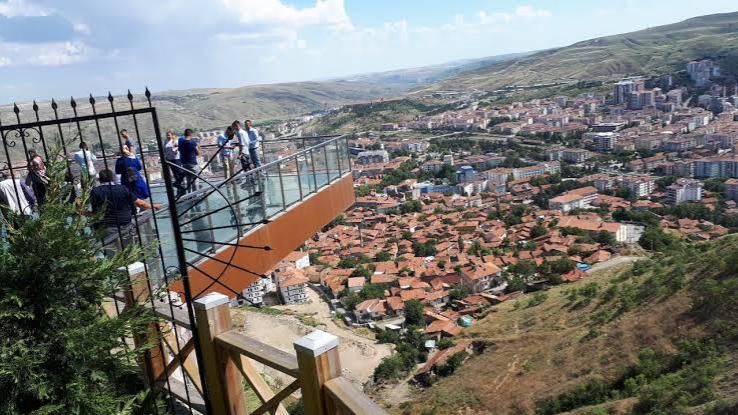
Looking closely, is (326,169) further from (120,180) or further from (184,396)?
(184,396)

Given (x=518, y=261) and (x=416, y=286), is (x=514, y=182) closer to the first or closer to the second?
(x=518, y=261)

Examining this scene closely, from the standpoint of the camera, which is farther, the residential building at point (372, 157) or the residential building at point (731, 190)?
the residential building at point (372, 157)

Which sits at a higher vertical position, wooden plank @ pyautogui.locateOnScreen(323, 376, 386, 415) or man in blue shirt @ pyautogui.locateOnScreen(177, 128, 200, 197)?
man in blue shirt @ pyautogui.locateOnScreen(177, 128, 200, 197)

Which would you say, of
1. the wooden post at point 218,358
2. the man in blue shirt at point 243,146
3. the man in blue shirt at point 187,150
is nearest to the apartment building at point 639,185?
the man in blue shirt at point 243,146

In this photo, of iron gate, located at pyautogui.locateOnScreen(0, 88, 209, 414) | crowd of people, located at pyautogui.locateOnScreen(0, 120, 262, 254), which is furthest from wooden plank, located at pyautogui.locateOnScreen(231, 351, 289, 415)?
crowd of people, located at pyautogui.locateOnScreen(0, 120, 262, 254)

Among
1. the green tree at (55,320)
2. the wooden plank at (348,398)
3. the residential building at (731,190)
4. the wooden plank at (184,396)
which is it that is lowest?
the residential building at (731,190)

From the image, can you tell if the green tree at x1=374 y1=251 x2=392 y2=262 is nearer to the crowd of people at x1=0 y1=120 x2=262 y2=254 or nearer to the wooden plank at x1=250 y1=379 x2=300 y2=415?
the crowd of people at x1=0 y1=120 x2=262 y2=254

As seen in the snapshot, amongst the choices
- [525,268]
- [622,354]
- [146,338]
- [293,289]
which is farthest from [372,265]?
[146,338]

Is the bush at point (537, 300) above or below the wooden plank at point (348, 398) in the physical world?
below

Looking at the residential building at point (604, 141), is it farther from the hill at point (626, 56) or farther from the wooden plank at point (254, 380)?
the wooden plank at point (254, 380)
